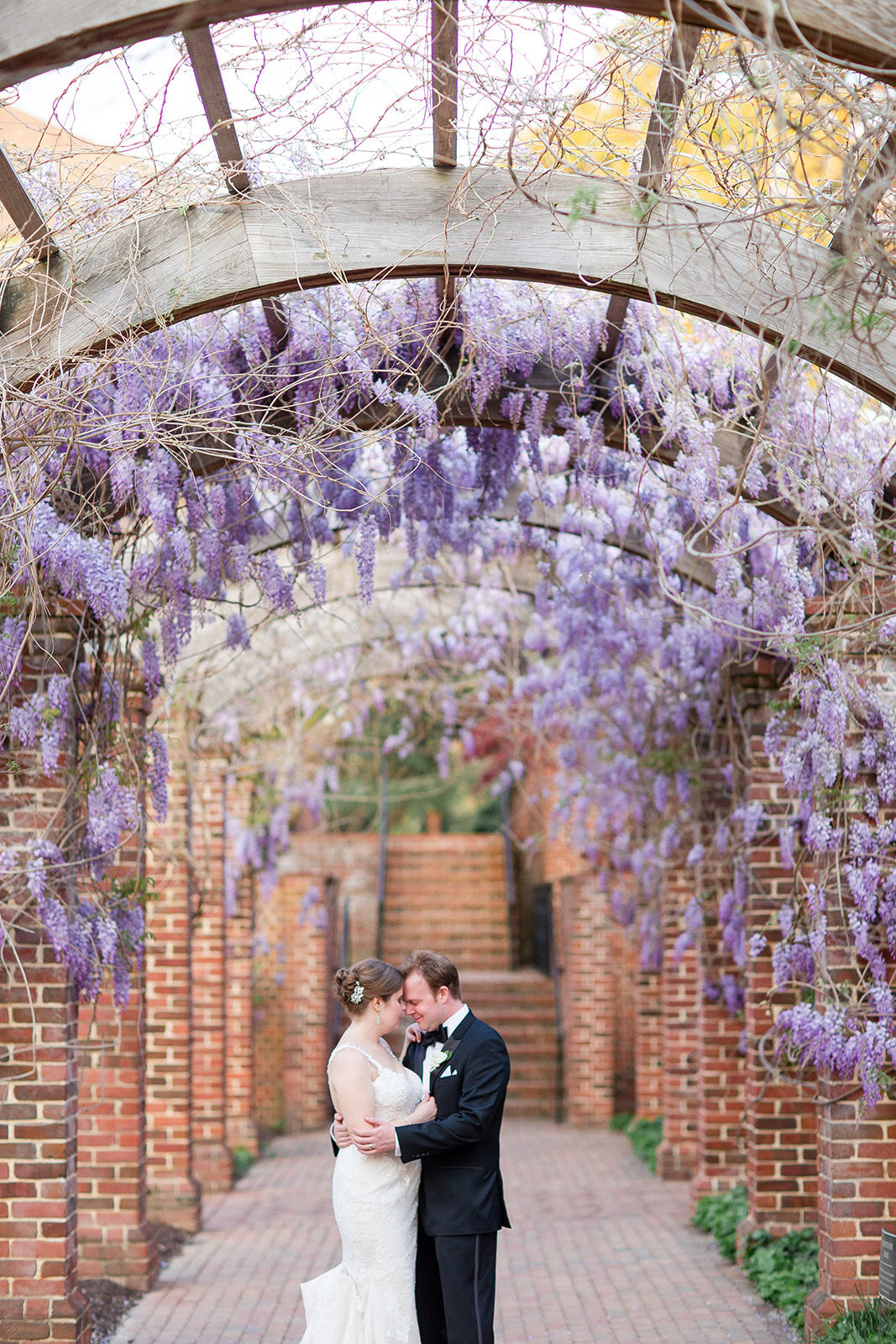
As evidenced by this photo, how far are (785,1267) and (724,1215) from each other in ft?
3.29

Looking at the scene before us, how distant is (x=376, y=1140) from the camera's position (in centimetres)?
379

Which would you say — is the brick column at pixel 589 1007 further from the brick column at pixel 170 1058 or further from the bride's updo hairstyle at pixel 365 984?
the bride's updo hairstyle at pixel 365 984

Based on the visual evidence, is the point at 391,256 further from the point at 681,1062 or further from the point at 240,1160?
the point at 240,1160

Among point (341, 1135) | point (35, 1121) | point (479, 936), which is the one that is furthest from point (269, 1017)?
point (341, 1135)

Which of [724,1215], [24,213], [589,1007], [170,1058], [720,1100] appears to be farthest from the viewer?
[589,1007]

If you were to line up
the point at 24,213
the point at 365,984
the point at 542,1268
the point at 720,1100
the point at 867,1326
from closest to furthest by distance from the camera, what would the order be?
1. the point at 24,213
2. the point at 365,984
3. the point at 867,1326
4. the point at 542,1268
5. the point at 720,1100

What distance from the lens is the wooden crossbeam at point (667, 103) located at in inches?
122

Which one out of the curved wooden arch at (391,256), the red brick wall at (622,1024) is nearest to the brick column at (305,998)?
the red brick wall at (622,1024)

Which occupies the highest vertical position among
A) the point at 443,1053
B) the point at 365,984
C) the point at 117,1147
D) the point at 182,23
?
the point at 182,23

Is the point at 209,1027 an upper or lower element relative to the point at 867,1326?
upper

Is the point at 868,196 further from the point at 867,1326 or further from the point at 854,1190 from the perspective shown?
the point at 867,1326

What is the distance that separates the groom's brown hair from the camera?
13.1 ft

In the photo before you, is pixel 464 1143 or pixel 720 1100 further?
pixel 720 1100

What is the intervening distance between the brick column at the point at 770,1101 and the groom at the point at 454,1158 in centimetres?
225
